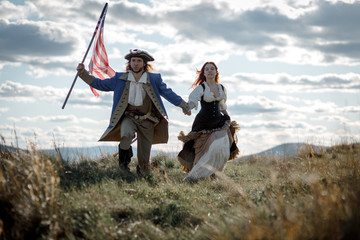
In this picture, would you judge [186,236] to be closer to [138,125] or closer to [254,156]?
[138,125]

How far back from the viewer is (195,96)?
7.81 m

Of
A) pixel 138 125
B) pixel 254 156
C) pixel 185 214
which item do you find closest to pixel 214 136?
pixel 138 125

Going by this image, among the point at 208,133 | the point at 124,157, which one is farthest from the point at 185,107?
the point at 124,157

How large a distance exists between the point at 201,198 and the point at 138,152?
8.16 feet

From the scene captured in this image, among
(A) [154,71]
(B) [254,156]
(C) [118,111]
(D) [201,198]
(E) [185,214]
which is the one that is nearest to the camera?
(E) [185,214]

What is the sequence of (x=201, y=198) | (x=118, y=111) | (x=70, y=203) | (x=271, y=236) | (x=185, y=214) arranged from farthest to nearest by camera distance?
(x=118, y=111), (x=201, y=198), (x=185, y=214), (x=70, y=203), (x=271, y=236)

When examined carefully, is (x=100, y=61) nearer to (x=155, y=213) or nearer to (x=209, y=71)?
(x=209, y=71)

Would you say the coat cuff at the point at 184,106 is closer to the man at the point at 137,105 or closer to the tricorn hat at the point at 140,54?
the man at the point at 137,105

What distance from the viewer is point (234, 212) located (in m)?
4.34

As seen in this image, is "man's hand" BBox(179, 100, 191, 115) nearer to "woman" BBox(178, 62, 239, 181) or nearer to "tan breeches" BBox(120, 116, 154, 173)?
"woman" BBox(178, 62, 239, 181)

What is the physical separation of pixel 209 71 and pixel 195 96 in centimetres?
57

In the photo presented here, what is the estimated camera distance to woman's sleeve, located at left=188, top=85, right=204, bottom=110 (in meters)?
7.78

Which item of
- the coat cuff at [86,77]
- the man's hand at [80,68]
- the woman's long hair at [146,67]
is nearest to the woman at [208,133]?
the woman's long hair at [146,67]

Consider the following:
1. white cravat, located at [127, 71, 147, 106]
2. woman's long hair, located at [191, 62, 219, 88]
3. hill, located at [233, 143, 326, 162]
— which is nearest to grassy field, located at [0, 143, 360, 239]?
white cravat, located at [127, 71, 147, 106]
